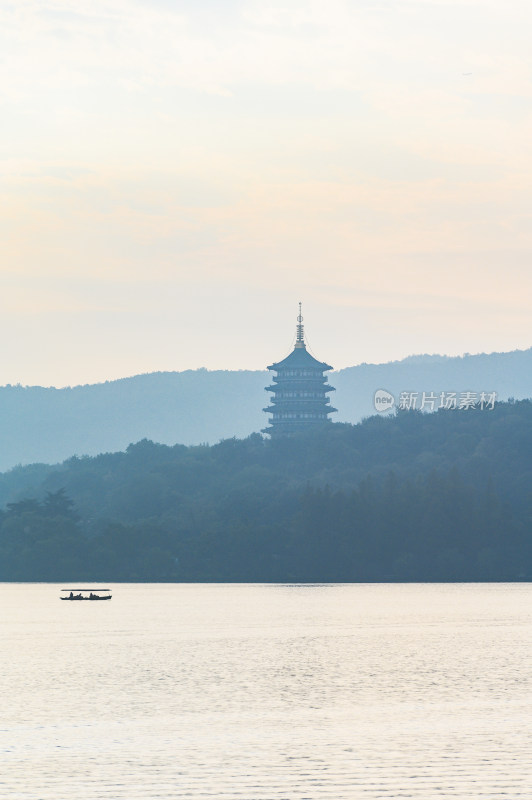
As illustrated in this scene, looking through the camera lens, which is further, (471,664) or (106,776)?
(471,664)

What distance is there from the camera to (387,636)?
112062mm

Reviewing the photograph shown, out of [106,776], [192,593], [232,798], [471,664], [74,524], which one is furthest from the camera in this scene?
[74,524]

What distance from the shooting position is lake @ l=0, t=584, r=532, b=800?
4934 centimetres

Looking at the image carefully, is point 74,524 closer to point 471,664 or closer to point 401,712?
point 471,664

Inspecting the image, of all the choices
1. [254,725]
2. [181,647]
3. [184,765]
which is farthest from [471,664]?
[184,765]

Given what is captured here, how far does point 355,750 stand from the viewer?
5575 cm

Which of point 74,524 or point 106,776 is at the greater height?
point 74,524

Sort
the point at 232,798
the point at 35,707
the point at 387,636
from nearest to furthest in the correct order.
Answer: the point at 232,798
the point at 35,707
the point at 387,636

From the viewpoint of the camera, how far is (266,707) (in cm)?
6862

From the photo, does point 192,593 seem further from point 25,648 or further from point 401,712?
point 401,712

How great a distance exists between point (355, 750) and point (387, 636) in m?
56.8

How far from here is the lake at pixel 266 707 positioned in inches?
1943

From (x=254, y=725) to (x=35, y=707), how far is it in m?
12.0

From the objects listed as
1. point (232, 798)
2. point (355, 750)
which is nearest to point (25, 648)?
point (355, 750)
